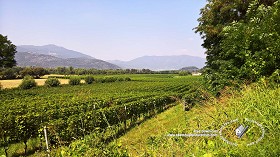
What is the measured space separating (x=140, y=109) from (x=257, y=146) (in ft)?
72.5

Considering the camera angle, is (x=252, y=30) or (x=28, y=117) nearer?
(x=252, y=30)

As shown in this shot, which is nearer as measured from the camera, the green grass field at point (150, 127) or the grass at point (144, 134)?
the green grass field at point (150, 127)

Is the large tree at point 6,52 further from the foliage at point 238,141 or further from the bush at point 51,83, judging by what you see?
the foliage at point 238,141

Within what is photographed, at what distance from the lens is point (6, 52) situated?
53.9m

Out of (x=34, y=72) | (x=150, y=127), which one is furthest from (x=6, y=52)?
(x=150, y=127)

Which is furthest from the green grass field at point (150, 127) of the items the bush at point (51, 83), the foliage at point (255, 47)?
the bush at point (51, 83)

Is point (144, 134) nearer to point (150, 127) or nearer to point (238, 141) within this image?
point (150, 127)

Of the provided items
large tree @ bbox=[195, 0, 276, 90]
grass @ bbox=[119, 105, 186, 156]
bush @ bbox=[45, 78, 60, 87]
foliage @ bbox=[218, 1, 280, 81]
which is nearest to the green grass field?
grass @ bbox=[119, 105, 186, 156]

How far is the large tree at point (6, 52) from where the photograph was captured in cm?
5334

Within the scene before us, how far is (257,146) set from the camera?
11.1 ft

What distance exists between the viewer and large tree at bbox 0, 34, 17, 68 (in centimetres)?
5334

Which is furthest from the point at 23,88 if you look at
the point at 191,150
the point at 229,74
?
the point at 191,150

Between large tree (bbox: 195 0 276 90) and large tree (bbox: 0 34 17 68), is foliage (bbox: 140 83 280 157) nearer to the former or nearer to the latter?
large tree (bbox: 195 0 276 90)

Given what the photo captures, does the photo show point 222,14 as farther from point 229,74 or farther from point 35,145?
point 35,145
